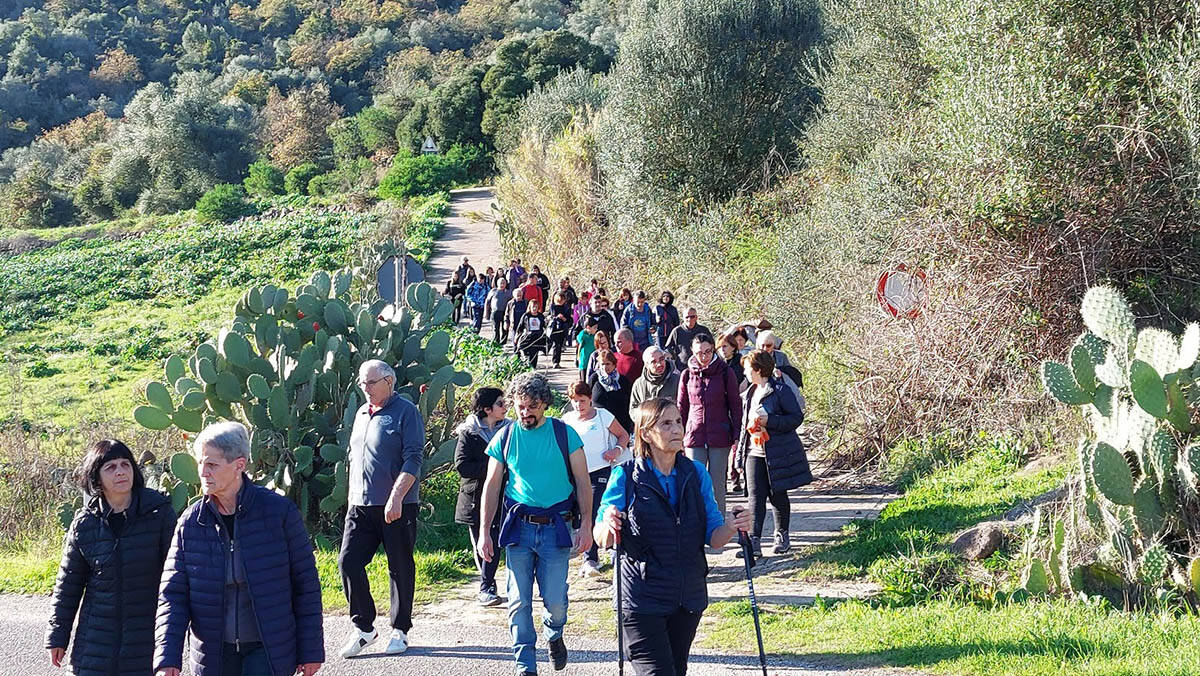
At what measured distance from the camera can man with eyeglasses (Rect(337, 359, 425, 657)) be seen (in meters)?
6.70

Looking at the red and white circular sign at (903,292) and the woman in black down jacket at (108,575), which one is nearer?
the woman in black down jacket at (108,575)

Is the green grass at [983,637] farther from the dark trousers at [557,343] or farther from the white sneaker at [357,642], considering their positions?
the dark trousers at [557,343]

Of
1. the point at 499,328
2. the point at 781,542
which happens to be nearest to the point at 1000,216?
the point at 781,542

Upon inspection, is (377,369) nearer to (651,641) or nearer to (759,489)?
(651,641)

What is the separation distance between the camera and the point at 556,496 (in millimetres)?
6305

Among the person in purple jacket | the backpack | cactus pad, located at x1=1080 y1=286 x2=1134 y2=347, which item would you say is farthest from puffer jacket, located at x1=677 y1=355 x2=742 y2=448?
cactus pad, located at x1=1080 y1=286 x2=1134 y2=347

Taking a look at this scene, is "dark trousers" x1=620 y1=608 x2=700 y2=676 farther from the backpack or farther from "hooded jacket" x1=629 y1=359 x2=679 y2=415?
"hooded jacket" x1=629 y1=359 x2=679 y2=415

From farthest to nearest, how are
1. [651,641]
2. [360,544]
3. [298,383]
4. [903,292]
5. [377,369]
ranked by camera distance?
[903,292] < [298,383] < [360,544] < [377,369] < [651,641]

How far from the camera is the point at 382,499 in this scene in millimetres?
6793

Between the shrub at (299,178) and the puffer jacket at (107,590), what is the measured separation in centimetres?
5664

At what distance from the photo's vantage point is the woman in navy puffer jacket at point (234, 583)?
450cm

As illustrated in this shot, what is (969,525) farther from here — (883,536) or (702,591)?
(702,591)

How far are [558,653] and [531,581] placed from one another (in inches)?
18.0

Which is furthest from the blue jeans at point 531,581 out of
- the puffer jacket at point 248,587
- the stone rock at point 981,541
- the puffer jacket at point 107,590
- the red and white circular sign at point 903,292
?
the red and white circular sign at point 903,292
